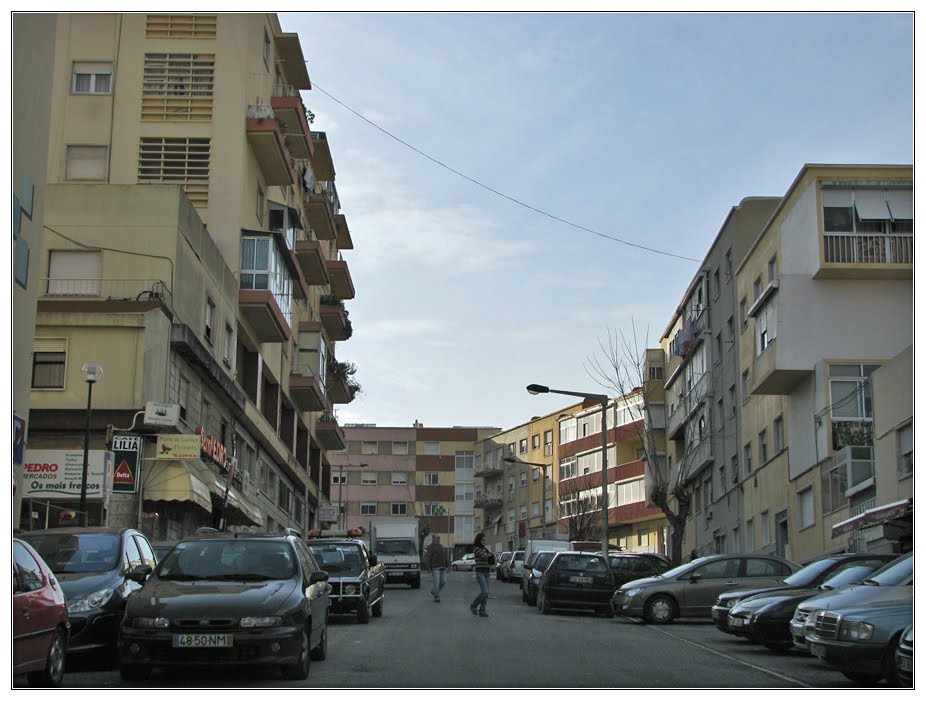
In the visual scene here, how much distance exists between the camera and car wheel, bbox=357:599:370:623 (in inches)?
870

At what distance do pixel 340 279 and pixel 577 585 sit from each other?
40.4 m

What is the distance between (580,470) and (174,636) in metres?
77.8

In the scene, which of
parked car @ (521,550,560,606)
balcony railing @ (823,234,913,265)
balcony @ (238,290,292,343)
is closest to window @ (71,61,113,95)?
balcony @ (238,290,292,343)

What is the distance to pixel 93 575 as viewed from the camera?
1370 centimetres

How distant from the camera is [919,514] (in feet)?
38.8

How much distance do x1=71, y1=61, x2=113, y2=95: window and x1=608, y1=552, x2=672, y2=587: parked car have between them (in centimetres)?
2299

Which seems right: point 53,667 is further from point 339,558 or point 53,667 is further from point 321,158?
point 321,158

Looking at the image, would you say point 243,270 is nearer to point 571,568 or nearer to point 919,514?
point 571,568

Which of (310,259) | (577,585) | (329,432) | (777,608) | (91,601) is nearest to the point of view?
(91,601)

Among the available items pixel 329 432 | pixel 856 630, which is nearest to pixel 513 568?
pixel 329 432

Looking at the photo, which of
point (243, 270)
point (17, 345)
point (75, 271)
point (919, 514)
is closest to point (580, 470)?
point (243, 270)

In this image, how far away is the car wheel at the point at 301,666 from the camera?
12.1 m

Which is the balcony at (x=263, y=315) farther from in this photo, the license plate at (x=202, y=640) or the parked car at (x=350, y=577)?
the license plate at (x=202, y=640)

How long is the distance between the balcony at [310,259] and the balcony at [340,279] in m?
6.24
